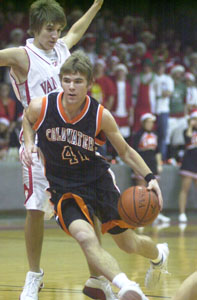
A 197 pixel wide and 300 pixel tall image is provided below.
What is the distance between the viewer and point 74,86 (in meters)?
5.69

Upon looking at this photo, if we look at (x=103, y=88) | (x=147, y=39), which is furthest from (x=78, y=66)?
(x=147, y=39)

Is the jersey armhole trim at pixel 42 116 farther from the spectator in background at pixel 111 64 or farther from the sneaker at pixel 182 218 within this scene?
the spectator in background at pixel 111 64

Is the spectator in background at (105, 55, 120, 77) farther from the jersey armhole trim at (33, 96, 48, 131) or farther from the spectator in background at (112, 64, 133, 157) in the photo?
the jersey armhole trim at (33, 96, 48, 131)

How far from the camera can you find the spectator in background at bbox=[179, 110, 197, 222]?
14703mm

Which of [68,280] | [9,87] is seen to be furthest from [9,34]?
[68,280]

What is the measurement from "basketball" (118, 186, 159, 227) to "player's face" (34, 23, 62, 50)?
1574 mm

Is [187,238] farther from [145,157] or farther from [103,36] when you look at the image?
[103,36]

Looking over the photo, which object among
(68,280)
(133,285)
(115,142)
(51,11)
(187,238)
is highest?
(51,11)

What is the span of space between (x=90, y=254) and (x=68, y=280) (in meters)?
1.90

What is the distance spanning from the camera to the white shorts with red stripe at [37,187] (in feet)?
20.8

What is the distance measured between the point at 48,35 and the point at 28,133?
3.42 ft

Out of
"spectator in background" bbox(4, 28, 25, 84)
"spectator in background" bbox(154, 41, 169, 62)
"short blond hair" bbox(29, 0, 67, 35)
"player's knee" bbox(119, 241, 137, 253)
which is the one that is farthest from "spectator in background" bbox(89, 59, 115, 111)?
"player's knee" bbox(119, 241, 137, 253)

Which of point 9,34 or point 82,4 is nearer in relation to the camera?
point 9,34

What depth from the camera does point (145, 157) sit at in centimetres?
1383
